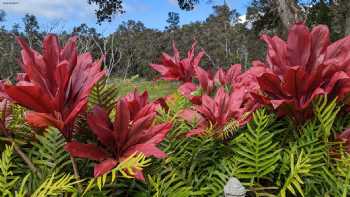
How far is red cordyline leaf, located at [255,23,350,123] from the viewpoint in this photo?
1014 mm

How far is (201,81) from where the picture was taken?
134 centimetres

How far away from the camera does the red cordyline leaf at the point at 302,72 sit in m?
1.01

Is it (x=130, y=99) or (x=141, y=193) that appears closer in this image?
(x=141, y=193)

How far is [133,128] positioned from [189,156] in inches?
6.2

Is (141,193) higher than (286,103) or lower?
lower

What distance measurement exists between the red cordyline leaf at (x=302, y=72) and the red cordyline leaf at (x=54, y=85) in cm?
37

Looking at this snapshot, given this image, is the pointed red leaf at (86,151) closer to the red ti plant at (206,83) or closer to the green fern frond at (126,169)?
the green fern frond at (126,169)

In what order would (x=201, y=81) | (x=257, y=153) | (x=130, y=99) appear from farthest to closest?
(x=201, y=81), (x=130, y=99), (x=257, y=153)

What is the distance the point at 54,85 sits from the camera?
2.87 ft

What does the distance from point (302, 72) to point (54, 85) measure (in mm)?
473

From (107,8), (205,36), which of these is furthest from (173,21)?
(107,8)

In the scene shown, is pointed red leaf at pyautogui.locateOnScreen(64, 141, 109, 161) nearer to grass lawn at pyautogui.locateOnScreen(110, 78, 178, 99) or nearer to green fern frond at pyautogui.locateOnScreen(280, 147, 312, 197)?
grass lawn at pyautogui.locateOnScreen(110, 78, 178, 99)

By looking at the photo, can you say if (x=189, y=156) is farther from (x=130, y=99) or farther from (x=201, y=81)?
(x=201, y=81)

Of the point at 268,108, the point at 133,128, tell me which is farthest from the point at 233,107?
the point at 133,128
